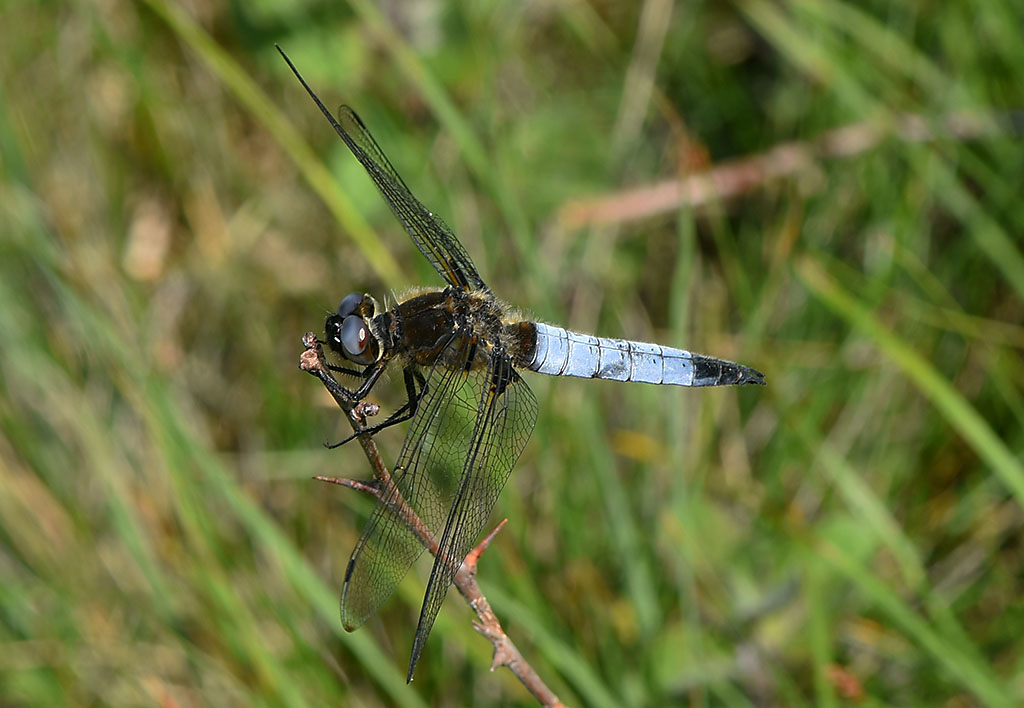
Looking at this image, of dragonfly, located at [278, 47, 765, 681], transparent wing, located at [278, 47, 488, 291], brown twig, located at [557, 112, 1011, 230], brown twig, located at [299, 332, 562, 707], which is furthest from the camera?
brown twig, located at [557, 112, 1011, 230]

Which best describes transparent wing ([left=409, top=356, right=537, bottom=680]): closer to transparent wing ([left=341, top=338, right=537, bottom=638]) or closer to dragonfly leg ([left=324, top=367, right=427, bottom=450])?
transparent wing ([left=341, top=338, right=537, bottom=638])

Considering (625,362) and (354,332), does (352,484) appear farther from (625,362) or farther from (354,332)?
(625,362)

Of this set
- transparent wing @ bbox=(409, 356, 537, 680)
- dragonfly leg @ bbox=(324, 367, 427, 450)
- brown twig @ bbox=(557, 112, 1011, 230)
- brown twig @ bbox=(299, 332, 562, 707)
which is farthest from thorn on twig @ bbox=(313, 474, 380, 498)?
brown twig @ bbox=(557, 112, 1011, 230)

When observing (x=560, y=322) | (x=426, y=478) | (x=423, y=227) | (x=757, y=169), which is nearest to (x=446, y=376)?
(x=426, y=478)

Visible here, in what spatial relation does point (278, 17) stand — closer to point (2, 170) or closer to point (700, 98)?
point (2, 170)

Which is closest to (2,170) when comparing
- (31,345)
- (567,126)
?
(31,345)
